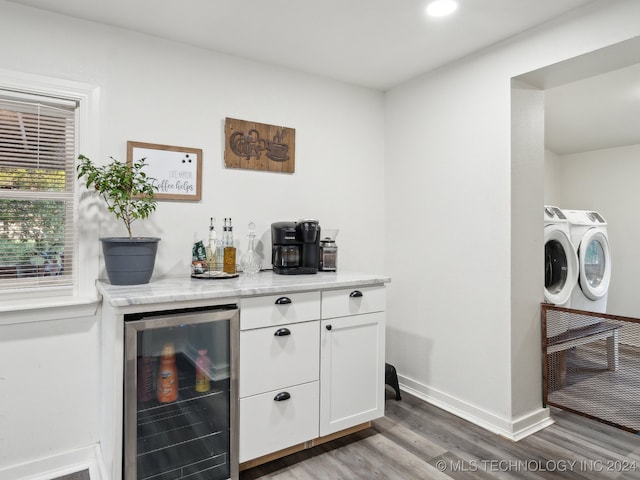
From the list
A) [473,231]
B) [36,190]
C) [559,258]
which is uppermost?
[36,190]

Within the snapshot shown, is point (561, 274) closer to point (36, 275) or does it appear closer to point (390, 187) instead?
point (390, 187)

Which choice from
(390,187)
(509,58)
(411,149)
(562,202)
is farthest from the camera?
(562,202)

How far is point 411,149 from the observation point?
9.73 ft

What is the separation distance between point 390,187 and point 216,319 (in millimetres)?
1907

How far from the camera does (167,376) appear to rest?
5.82ft

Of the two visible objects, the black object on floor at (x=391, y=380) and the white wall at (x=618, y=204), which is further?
the white wall at (x=618, y=204)

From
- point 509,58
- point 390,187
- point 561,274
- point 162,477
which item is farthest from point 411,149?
point 162,477

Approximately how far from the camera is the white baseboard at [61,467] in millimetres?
1883

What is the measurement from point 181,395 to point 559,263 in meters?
2.92

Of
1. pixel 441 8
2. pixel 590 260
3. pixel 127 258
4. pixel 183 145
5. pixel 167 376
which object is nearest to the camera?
pixel 167 376

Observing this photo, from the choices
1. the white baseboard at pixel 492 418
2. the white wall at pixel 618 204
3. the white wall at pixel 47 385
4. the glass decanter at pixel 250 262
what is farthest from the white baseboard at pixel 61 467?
the white wall at pixel 618 204

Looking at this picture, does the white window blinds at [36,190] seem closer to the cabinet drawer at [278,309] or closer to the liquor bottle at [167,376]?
the liquor bottle at [167,376]

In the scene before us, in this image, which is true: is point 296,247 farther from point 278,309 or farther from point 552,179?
point 552,179

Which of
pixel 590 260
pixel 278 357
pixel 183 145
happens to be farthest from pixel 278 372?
pixel 590 260
